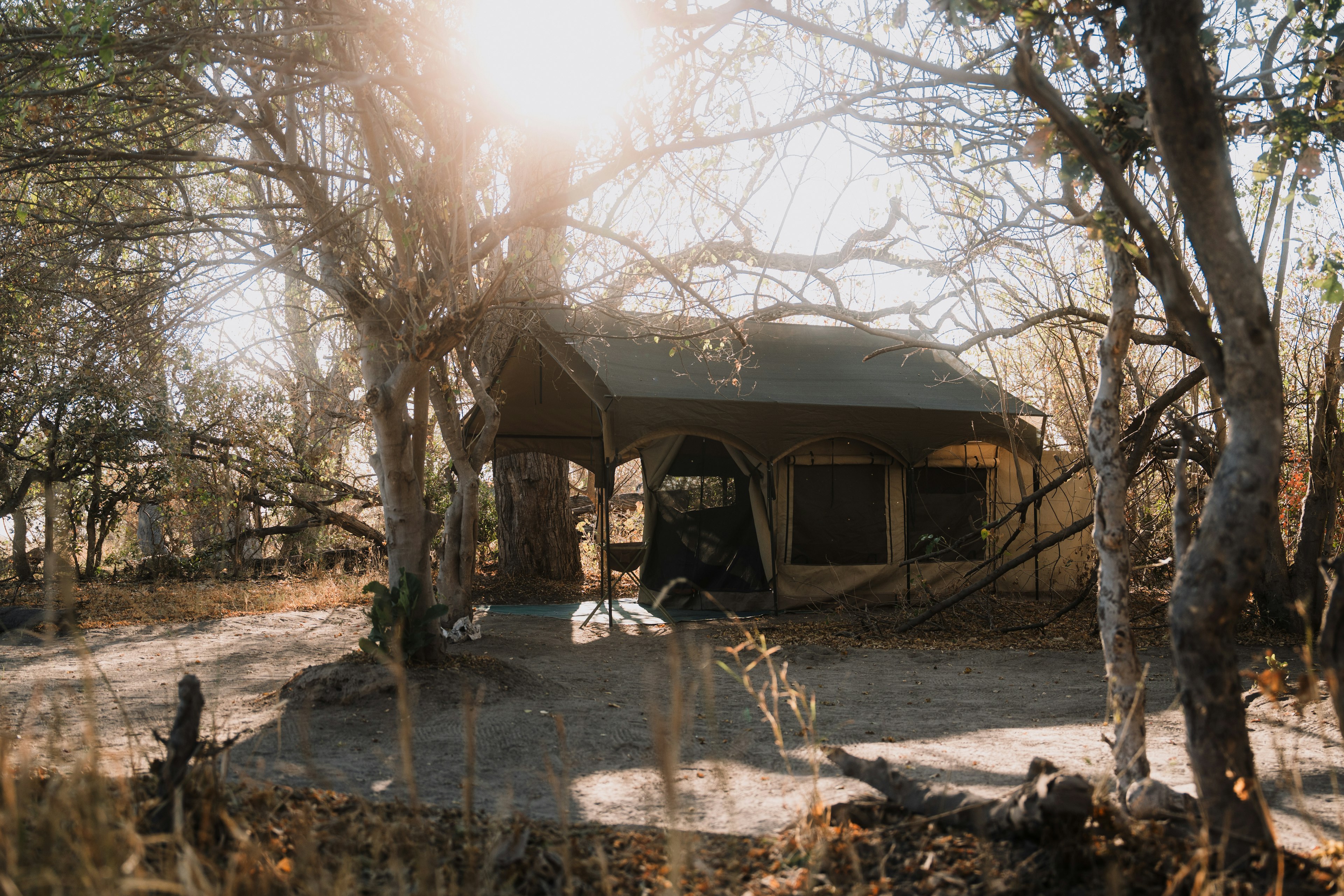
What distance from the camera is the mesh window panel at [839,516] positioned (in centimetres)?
1052

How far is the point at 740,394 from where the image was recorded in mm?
9758

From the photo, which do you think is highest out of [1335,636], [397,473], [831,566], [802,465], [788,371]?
[788,371]

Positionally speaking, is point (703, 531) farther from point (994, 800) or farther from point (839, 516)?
point (994, 800)

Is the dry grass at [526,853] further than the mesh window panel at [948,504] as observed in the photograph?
No

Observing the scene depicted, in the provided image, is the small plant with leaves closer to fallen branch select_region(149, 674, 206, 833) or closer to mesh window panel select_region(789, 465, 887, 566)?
fallen branch select_region(149, 674, 206, 833)

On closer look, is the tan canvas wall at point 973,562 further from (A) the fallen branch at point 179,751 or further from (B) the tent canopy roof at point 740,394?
(A) the fallen branch at point 179,751

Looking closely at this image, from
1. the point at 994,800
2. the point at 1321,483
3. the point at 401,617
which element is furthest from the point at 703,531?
the point at 994,800

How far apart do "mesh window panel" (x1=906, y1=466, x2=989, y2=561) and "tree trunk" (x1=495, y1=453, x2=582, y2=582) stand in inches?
208

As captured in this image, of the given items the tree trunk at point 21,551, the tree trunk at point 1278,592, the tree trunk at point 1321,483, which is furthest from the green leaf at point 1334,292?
the tree trunk at point 21,551

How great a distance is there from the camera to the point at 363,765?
4078 mm

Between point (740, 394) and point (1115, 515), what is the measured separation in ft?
21.3

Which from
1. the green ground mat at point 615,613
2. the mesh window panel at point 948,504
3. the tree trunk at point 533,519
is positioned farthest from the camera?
the tree trunk at point 533,519

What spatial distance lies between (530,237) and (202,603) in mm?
7042

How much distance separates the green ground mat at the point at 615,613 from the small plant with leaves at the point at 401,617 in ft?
13.5
